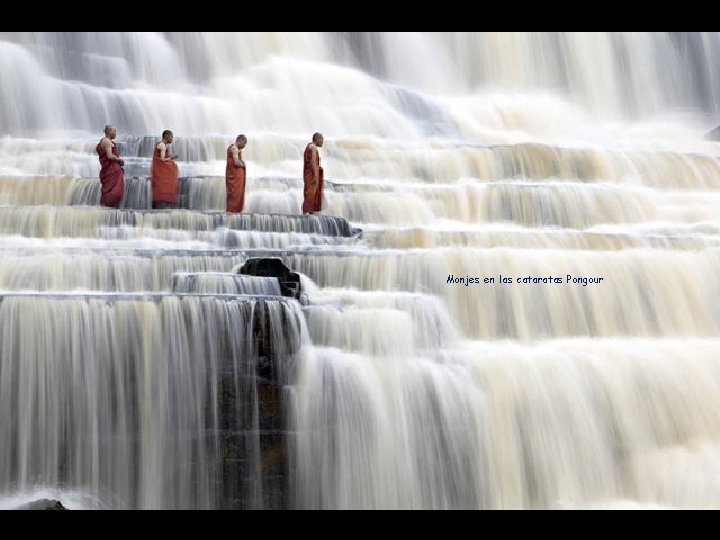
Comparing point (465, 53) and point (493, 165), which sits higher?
point (465, 53)

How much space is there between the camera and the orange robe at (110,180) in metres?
16.0

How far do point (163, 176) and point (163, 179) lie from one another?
4 cm

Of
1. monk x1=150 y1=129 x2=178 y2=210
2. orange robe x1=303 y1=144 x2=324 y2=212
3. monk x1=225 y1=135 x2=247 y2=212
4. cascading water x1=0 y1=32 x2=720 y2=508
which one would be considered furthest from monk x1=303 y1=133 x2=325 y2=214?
monk x1=150 y1=129 x2=178 y2=210

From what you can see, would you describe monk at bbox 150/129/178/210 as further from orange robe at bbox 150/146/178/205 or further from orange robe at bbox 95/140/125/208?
orange robe at bbox 95/140/125/208

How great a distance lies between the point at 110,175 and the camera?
632 inches

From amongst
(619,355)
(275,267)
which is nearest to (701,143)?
(619,355)

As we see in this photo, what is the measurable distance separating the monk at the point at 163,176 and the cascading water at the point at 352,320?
0.33 m

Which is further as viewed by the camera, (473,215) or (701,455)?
(473,215)

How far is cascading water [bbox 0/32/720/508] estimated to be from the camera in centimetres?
1132

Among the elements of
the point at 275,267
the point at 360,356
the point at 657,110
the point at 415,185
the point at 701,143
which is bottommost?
the point at 360,356

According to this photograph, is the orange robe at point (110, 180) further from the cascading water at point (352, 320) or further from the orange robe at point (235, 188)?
the orange robe at point (235, 188)

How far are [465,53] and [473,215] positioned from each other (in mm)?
8132

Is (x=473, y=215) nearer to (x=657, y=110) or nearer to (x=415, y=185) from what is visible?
(x=415, y=185)

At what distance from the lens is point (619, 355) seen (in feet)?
43.5
